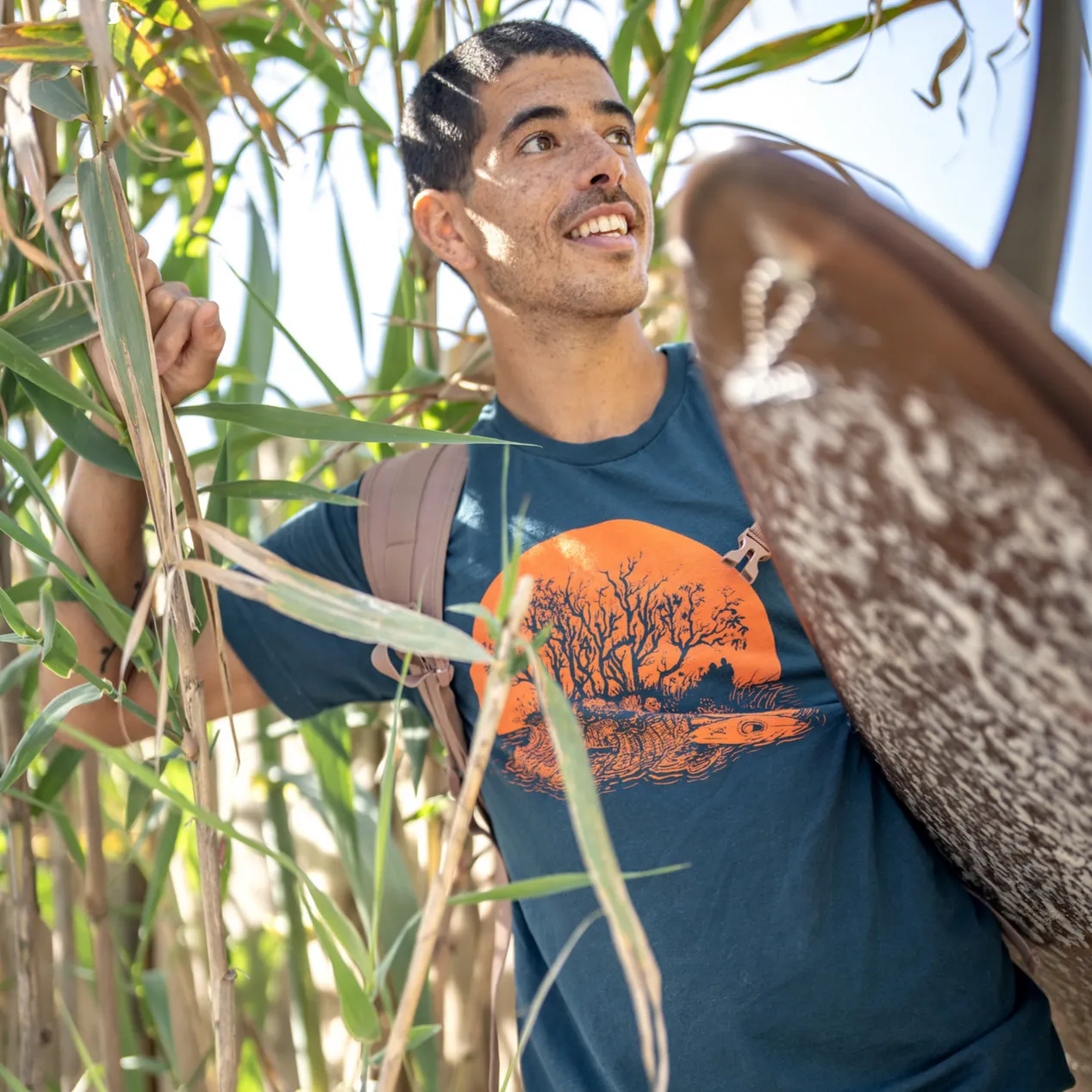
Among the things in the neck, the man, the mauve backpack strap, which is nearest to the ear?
the man

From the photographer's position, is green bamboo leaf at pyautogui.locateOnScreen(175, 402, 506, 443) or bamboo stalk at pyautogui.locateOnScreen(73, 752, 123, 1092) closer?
green bamboo leaf at pyautogui.locateOnScreen(175, 402, 506, 443)

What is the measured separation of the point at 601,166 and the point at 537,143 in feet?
0.31

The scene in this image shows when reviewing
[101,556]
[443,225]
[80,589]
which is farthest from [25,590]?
[443,225]

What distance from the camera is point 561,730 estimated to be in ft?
1.33

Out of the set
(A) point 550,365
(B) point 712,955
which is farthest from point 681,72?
(B) point 712,955

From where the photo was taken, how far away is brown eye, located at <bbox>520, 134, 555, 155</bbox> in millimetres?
1044

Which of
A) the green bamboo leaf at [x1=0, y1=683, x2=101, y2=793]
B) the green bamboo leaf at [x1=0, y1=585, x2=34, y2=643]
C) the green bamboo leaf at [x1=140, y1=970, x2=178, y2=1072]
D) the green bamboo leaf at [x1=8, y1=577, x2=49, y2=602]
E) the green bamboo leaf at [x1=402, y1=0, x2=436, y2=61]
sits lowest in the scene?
the green bamboo leaf at [x1=140, y1=970, x2=178, y2=1072]

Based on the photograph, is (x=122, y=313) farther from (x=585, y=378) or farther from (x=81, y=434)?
(x=585, y=378)

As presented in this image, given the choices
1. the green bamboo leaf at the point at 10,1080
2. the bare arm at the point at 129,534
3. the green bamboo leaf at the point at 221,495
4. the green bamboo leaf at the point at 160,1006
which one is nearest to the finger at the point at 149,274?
the bare arm at the point at 129,534

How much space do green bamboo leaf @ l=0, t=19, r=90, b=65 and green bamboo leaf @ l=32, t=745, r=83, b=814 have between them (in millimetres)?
550

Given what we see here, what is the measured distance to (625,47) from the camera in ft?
3.29

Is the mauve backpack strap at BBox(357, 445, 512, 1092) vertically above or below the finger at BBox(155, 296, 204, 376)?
below

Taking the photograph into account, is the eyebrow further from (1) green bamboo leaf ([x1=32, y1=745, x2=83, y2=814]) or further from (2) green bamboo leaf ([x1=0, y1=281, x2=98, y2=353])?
(1) green bamboo leaf ([x1=32, y1=745, x2=83, y2=814])

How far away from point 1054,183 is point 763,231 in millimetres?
132
